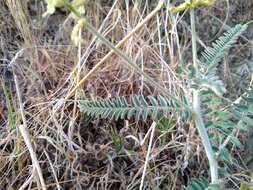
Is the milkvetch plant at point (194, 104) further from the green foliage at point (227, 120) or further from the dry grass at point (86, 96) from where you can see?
the dry grass at point (86, 96)

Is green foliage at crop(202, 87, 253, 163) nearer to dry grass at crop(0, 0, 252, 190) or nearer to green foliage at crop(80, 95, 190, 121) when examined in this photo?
green foliage at crop(80, 95, 190, 121)

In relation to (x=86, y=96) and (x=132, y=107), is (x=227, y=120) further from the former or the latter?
(x=86, y=96)

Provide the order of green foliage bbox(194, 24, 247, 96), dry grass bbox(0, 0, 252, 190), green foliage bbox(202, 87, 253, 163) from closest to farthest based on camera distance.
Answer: green foliage bbox(194, 24, 247, 96), green foliage bbox(202, 87, 253, 163), dry grass bbox(0, 0, 252, 190)

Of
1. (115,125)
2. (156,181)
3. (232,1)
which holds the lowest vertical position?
(156,181)

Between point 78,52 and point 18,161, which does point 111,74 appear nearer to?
point 78,52

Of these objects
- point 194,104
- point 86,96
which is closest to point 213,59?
point 194,104

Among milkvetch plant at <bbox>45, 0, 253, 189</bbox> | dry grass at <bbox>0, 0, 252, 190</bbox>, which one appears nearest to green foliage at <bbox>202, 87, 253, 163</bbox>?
milkvetch plant at <bbox>45, 0, 253, 189</bbox>

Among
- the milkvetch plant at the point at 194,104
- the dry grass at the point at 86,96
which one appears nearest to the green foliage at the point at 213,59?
the milkvetch plant at the point at 194,104

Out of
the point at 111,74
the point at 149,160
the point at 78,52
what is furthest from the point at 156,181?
the point at 78,52
